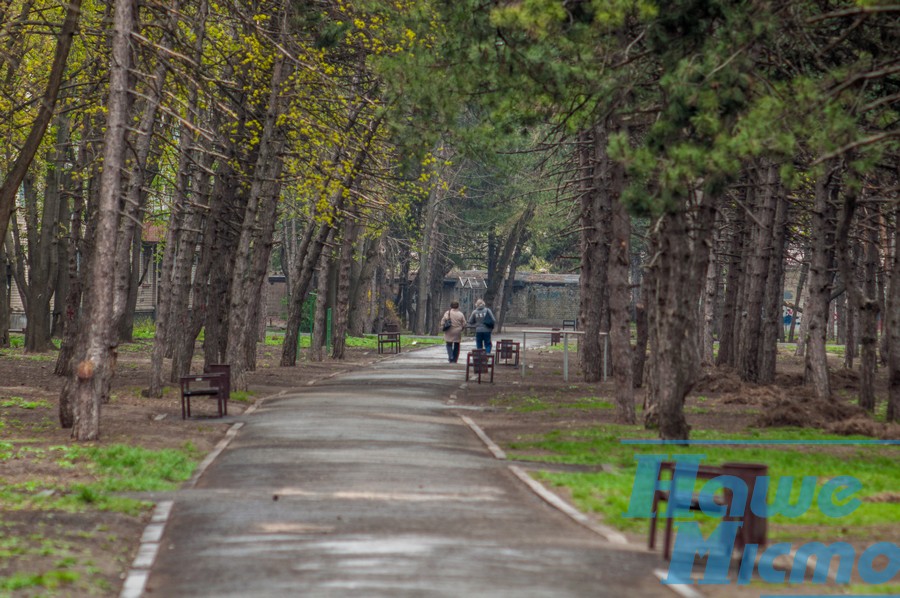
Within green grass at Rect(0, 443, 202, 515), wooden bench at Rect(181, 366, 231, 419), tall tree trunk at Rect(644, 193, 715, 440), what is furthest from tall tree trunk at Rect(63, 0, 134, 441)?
tall tree trunk at Rect(644, 193, 715, 440)

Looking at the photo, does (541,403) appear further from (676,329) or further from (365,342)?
(365,342)

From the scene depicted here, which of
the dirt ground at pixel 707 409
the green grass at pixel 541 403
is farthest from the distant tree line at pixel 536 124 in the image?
the green grass at pixel 541 403

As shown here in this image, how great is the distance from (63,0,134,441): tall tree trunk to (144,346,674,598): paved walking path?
1.93m

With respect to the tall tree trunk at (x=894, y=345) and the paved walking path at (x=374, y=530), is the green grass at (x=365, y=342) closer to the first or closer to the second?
the tall tree trunk at (x=894, y=345)

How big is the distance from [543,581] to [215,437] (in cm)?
1114

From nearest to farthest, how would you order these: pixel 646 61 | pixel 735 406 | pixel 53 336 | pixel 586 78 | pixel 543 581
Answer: pixel 543 581, pixel 586 78, pixel 646 61, pixel 735 406, pixel 53 336

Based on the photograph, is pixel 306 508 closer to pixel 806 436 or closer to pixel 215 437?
pixel 215 437

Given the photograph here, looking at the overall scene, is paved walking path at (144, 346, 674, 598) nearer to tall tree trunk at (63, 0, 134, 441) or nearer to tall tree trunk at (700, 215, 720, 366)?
tall tree trunk at (63, 0, 134, 441)

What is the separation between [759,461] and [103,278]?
8763 millimetres

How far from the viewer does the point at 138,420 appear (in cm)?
2084

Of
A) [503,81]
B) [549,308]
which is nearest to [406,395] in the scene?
[503,81]

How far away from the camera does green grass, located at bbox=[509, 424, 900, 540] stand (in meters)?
11.9

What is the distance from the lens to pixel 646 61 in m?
18.8

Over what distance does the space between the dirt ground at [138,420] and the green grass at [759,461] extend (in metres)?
0.86
